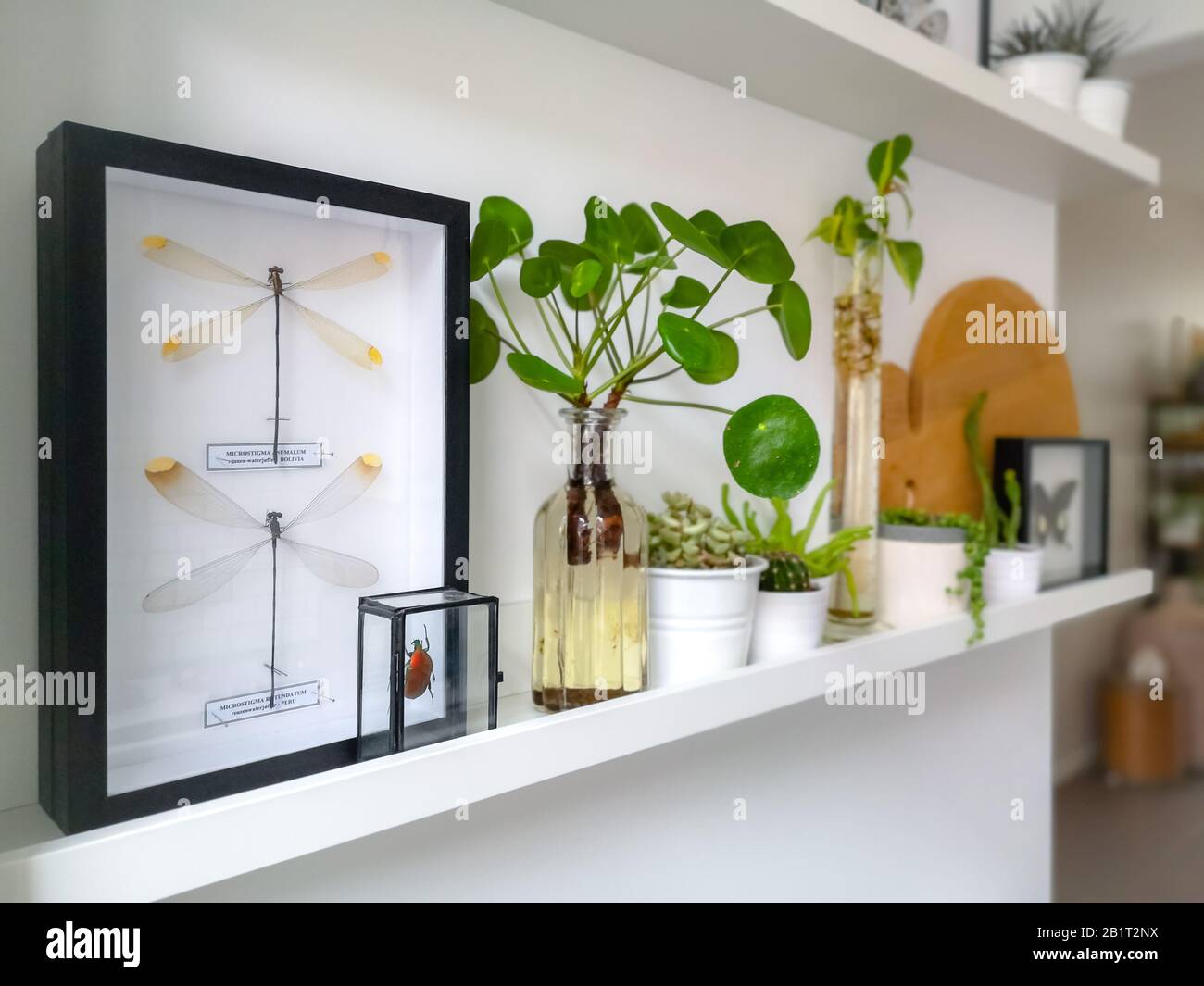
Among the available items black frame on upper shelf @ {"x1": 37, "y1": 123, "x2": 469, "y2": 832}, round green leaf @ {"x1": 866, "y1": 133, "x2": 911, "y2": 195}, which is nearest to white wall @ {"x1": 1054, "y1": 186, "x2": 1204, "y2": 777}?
round green leaf @ {"x1": 866, "y1": 133, "x2": 911, "y2": 195}

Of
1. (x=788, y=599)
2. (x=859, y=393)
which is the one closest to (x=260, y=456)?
(x=788, y=599)

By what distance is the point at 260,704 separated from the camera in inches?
19.1

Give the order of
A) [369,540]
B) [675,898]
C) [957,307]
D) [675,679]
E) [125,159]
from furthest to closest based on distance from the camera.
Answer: [957,307] < [675,898] < [675,679] < [369,540] < [125,159]

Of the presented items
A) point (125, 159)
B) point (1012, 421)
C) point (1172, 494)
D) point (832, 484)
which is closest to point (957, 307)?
point (1012, 421)

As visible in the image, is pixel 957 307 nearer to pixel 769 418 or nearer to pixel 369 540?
pixel 769 418

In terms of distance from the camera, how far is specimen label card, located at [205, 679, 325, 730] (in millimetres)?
471

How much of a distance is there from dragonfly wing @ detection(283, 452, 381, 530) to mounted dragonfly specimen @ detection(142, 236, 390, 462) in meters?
0.03

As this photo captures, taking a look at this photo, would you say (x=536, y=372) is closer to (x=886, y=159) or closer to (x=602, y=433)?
(x=602, y=433)

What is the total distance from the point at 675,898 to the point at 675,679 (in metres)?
0.28

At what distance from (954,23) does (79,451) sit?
1.07m

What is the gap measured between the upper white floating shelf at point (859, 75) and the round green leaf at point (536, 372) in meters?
0.27

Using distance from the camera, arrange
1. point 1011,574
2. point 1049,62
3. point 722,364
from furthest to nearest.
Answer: point 1049,62 → point 1011,574 → point 722,364

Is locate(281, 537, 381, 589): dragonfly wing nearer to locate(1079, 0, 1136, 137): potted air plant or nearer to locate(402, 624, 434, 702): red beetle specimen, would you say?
locate(402, 624, 434, 702): red beetle specimen

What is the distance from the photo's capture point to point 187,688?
46 cm
